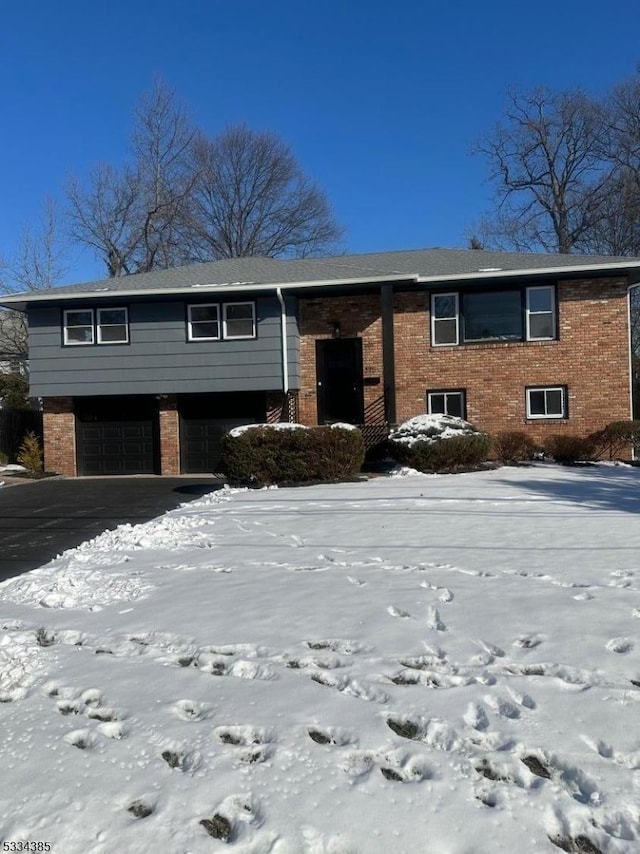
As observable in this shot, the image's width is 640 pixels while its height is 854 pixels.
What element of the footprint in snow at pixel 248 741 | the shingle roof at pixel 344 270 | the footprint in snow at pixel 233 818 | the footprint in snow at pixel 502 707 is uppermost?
the shingle roof at pixel 344 270

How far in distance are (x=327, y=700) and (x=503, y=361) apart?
14.5 meters

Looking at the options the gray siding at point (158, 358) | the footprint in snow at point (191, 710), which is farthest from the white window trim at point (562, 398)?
the footprint in snow at point (191, 710)

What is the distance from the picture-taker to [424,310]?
17266 millimetres

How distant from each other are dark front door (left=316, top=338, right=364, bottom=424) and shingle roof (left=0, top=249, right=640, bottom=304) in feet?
6.17

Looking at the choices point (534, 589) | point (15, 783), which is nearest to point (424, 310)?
point (534, 589)

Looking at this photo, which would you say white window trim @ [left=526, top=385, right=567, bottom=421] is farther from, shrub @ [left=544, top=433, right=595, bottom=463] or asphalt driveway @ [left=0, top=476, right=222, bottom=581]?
asphalt driveway @ [left=0, top=476, right=222, bottom=581]

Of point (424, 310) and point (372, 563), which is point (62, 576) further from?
point (424, 310)

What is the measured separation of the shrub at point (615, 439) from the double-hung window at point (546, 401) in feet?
3.52

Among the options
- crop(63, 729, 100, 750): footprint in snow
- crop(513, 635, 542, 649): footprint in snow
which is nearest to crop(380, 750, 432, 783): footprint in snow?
crop(63, 729, 100, 750): footprint in snow

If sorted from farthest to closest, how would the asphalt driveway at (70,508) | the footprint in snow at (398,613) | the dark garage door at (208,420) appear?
the dark garage door at (208,420) < the asphalt driveway at (70,508) < the footprint in snow at (398,613)

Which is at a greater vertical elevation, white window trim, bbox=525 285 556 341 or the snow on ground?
white window trim, bbox=525 285 556 341

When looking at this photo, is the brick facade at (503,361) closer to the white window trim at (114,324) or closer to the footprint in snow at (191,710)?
the white window trim at (114,324)

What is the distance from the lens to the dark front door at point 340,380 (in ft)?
57.5

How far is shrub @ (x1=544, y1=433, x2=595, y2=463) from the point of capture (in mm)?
15203
